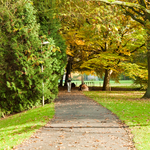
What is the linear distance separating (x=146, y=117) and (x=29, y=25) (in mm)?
8845

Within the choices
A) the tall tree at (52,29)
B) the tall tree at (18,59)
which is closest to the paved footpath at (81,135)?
the tall tree at (18,59)

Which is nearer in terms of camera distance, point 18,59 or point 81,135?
point 81,135

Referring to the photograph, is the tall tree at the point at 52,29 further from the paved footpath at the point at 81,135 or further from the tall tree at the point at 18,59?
the paved footpath at the point at 81,135

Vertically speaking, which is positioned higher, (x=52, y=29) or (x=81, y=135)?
(x=52, y=29)

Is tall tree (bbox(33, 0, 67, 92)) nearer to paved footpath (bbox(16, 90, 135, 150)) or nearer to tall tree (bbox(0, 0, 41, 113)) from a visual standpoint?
tall tree (bbox(0, 0, 41, 113))

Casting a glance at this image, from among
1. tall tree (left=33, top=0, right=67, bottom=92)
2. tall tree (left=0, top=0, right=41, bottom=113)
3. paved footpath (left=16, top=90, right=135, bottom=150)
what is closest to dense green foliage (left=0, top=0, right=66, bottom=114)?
tall tree (left=0, top=0, right=41, bottom=113)

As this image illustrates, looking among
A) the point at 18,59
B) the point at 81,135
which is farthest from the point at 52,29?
the point at 81,135

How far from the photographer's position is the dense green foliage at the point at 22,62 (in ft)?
46.1

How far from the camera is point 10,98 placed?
47.8 ft

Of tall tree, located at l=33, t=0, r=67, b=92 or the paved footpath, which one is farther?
tall tree, located at l=33, t=0, r=67, b=92

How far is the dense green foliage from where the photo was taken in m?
14.1

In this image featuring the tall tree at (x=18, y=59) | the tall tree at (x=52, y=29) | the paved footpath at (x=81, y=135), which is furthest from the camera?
the tall tree at (x=52, y=29)

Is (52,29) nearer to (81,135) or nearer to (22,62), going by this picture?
(22,62)

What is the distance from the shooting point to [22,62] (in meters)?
13.9
